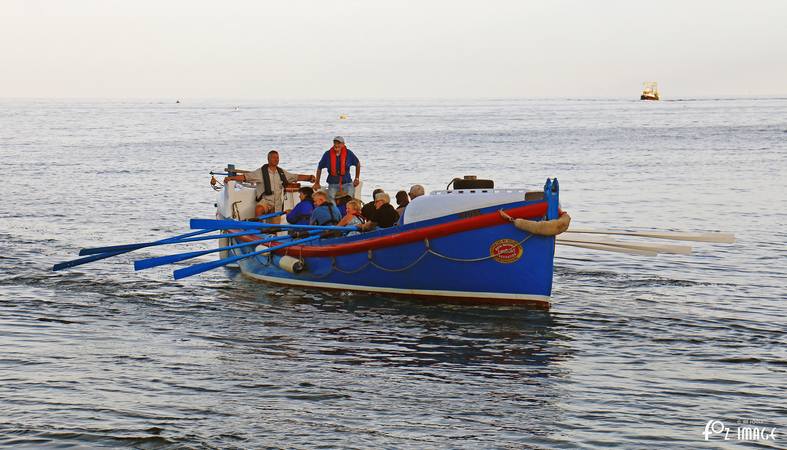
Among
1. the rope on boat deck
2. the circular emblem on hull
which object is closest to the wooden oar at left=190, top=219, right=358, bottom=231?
the rope on boat deck

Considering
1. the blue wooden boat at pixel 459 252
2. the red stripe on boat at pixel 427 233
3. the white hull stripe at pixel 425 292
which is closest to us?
the red stripe on boat at pixel 427 233

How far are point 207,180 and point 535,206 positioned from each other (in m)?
32.7

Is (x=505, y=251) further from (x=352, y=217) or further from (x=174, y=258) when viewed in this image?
(x=174, y=258)

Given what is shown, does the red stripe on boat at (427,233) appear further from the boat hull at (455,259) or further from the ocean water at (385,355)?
the ocean water at (385,355)

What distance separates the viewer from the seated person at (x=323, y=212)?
17.0 metres

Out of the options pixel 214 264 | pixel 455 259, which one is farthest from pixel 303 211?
pixel 455 259

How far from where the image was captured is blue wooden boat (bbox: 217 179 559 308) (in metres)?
14.3

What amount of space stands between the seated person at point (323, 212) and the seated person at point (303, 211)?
1.25ft

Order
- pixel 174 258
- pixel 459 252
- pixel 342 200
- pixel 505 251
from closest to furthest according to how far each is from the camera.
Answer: pixel 505 251 < pixel 459 252 < pixel 174 258 < pixel 342 200

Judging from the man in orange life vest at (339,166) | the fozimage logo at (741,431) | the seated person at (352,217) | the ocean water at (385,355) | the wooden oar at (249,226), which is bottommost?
the ocean water at (385,355)

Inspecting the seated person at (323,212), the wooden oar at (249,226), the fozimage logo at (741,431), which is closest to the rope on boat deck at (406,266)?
the wooden oar at (249,226)

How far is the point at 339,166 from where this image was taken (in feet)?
63.7

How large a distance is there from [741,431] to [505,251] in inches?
208

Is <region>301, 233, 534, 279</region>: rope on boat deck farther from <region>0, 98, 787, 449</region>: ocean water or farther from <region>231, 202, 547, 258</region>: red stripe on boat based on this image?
<region>0, 98, 787, 449</region>: ocean water
